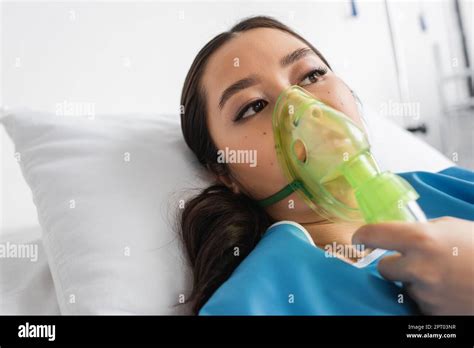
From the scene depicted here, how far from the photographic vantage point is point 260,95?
1.00 metres

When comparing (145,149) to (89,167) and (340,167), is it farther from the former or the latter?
(340,167)

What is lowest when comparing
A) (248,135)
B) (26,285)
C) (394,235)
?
(26,285)

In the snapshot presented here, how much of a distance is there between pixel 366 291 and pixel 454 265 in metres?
0.14

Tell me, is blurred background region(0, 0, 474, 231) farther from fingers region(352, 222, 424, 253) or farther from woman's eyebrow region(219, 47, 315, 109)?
fingers region(352, 222, 424, 253)

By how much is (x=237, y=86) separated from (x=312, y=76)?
15cm

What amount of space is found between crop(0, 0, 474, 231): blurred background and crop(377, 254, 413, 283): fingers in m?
0.93

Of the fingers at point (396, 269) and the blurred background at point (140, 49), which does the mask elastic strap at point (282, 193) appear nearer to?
the fingers at point (396, 269)

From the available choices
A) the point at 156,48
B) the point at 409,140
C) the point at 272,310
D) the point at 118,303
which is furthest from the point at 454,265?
the point at 156,48

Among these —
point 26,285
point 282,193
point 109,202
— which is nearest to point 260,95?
point 282,193

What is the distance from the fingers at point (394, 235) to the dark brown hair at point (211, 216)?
0.31 meters

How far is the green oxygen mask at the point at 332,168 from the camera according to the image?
76 cm

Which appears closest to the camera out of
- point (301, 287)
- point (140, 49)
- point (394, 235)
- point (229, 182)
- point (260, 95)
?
point (394, 235)

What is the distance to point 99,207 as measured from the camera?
994 mm

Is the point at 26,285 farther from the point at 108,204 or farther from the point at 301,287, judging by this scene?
the point at 301,287
